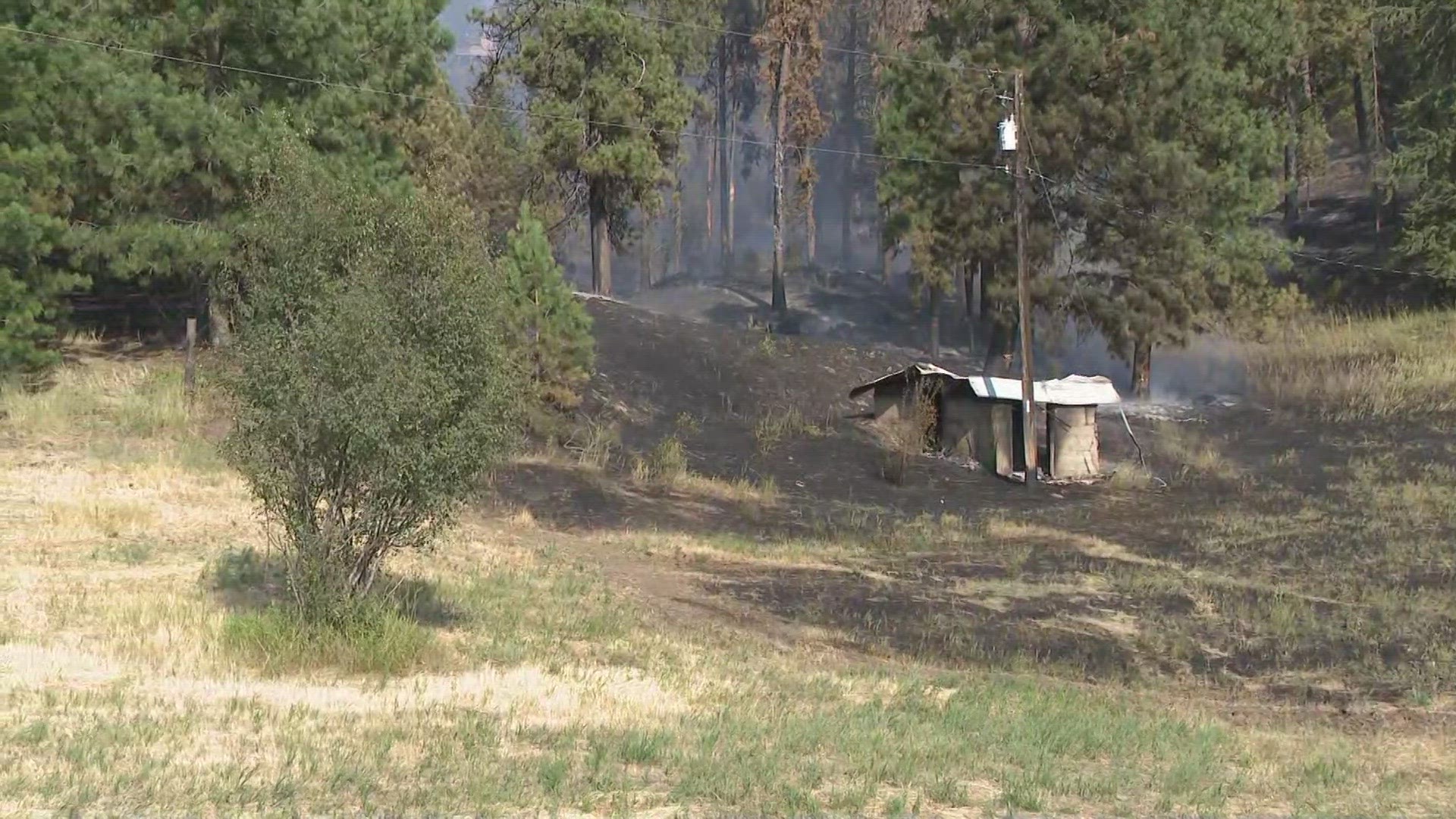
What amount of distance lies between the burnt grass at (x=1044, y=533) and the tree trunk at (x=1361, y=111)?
26.7 metres

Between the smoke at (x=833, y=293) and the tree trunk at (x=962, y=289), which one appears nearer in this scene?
the smoke at (x=833, y=293)

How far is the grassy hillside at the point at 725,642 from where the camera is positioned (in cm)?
984

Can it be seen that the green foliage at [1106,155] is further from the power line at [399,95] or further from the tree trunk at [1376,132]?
the tree trunk at [1376,132]

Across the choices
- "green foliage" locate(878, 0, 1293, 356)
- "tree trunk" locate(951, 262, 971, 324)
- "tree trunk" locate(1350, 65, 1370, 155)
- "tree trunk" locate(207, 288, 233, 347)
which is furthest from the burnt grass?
"tree trunk" locate(1350, 65, 1370, 155)

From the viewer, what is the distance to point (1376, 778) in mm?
11703

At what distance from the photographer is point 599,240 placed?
54938 millimetres

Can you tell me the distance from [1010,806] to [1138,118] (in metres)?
34.7

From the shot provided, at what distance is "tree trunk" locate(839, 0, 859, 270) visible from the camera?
92131mm

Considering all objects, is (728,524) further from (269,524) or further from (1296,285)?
(1296,285)

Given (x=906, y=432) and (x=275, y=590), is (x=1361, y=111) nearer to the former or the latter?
(x=906, y=432)

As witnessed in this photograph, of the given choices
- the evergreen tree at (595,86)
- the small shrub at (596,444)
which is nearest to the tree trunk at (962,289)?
the evergreen tree at (595,86)

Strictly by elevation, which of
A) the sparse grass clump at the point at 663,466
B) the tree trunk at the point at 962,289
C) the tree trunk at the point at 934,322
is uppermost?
the tree trunk at the point at 962,289

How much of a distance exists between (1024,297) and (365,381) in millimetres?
25594

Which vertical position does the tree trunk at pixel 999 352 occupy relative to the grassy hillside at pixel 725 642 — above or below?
above
